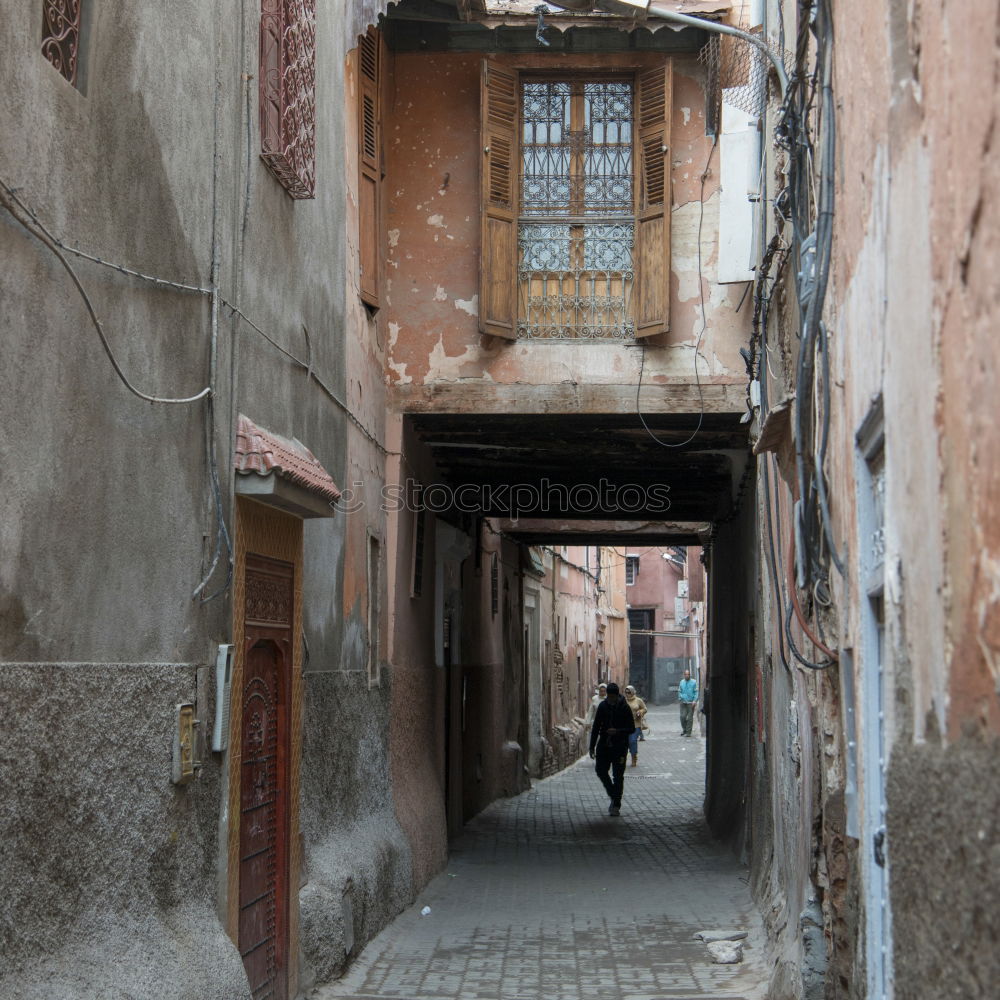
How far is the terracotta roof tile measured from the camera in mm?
6824

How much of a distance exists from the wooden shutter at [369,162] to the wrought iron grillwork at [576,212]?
1.31 metres

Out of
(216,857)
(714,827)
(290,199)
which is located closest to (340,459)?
(290,199)

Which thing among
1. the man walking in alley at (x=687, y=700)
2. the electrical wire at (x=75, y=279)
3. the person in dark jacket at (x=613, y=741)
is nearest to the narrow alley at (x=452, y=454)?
the electrical wire at (x=75, y=279)

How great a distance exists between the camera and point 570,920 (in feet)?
35.5

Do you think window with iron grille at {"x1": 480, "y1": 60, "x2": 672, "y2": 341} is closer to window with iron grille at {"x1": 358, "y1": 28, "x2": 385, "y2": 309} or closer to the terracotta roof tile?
window with iron grille at {"x1": 358, "y1": 28, "x2": 385, "y2": 309}

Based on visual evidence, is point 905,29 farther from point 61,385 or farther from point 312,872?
point 312,872

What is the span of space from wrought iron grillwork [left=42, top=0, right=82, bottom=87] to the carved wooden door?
275 centimetres

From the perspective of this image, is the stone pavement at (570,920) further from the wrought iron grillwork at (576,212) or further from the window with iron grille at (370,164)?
the window with iron grille at (370,164)

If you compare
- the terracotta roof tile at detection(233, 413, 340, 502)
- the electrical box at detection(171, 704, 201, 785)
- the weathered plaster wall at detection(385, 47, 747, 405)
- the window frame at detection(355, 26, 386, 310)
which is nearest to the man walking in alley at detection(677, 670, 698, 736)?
the weathered plaster wall at detection(385, 47, 747, 405)

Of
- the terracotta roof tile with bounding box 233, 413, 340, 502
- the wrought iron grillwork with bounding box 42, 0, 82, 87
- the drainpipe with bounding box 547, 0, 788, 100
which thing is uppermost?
the drainpipe with bounding box 547, 0, 788, 100

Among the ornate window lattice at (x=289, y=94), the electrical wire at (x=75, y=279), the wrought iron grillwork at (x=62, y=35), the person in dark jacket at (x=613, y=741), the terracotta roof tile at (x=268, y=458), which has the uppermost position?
the ornate window lattice at (x=289, y=94)

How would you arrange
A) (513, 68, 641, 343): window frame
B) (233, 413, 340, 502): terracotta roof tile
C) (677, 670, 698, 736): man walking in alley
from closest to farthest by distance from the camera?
(233, 413, 340, 502): terracotta roof tile < (513, 68, 641, 343): window frame < (677, 670, 698, 736): man walking in alley

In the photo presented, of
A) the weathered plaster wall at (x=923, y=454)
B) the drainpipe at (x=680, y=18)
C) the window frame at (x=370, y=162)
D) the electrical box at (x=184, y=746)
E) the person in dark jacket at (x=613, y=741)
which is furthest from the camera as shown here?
the person in dark jacket at (x=613, y=741)

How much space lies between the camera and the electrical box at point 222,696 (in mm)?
6395
